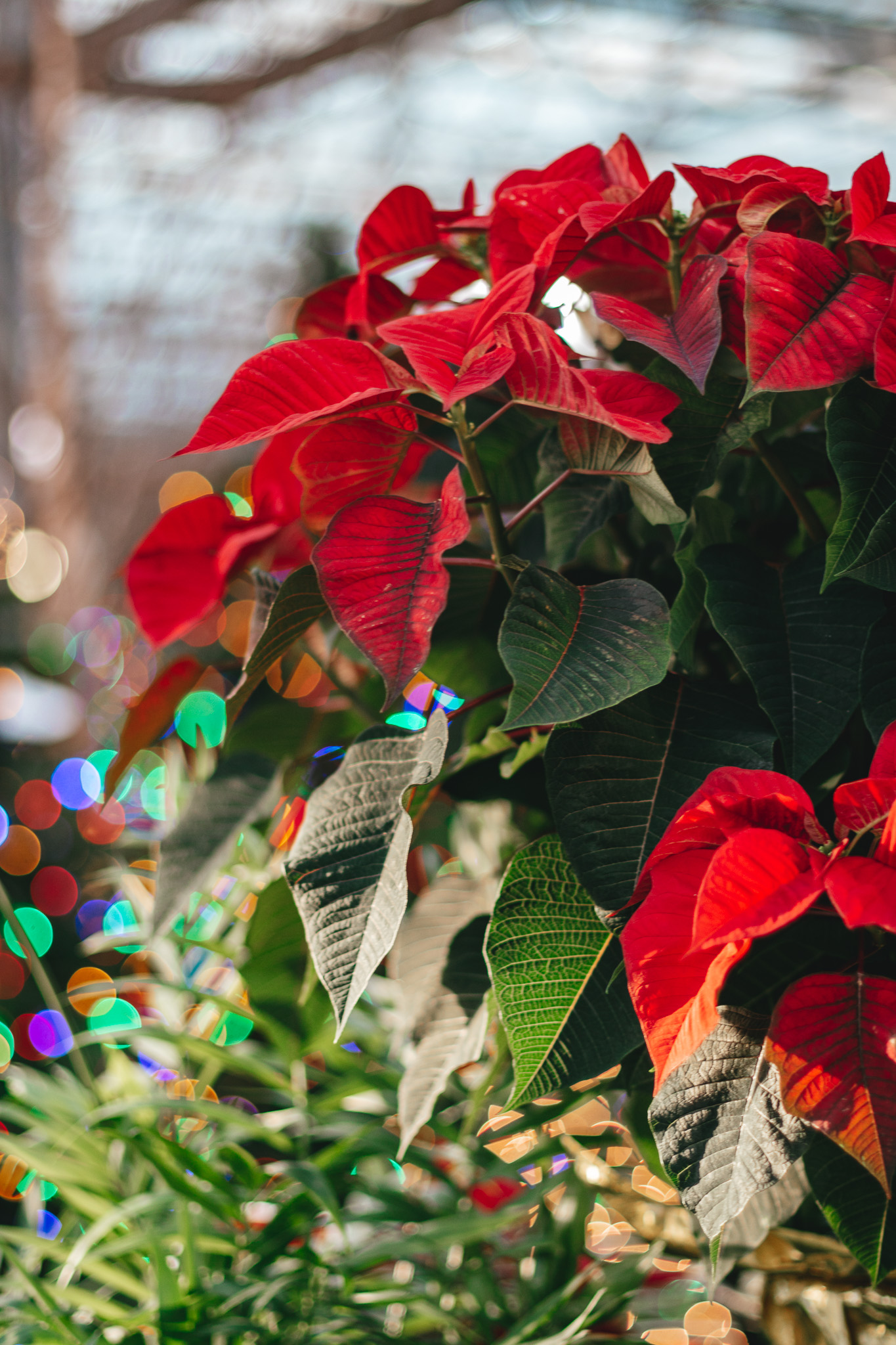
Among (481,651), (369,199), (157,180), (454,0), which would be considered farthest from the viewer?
(369,199)

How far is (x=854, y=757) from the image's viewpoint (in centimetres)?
27

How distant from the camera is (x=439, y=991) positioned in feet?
1.02

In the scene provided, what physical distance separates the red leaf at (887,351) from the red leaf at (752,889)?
0.33 ft

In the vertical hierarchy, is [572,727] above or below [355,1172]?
above

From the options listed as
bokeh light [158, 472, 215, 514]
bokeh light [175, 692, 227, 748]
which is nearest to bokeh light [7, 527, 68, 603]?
bokeh light [158, 472, 215, 514]

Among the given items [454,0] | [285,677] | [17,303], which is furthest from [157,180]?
[285,677]

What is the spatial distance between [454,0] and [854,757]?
49.9 inches

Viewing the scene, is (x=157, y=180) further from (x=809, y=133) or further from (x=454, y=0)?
(x=809, y=133)

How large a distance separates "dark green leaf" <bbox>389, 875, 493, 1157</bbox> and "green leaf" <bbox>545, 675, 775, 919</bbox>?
99 millimetres

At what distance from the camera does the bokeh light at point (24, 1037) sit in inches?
44.1

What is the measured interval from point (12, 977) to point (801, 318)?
4.05 ft

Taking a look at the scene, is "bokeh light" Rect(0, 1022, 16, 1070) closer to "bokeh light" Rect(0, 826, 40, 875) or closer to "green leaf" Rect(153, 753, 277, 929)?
"bokeh light" Rect(0, 826, 40, 875)

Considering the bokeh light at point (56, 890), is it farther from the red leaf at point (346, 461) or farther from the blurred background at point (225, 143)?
the red leaf at point (346, 461)

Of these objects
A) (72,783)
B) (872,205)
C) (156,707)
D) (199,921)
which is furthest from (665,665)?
(72,783)
